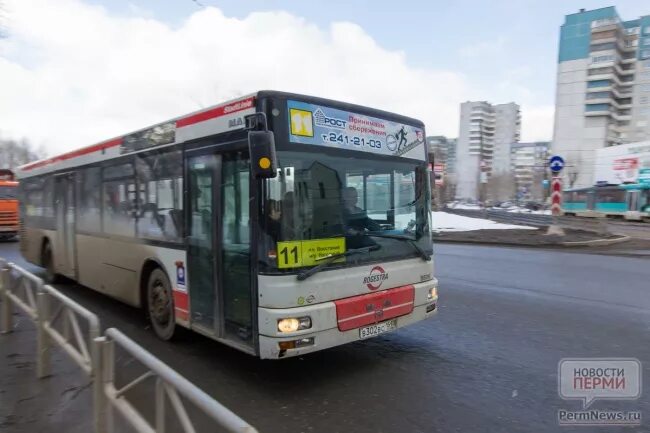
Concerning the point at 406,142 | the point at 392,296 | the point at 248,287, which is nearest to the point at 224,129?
the point at 248,287

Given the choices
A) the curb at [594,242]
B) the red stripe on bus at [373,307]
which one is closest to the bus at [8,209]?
the red stripe on bus at [373,307]

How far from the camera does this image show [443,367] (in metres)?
4.83

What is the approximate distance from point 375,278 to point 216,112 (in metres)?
2.48

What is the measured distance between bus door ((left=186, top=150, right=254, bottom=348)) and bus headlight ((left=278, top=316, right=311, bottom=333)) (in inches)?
15.4

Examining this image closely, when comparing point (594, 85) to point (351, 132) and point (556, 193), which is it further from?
point (351, 132)

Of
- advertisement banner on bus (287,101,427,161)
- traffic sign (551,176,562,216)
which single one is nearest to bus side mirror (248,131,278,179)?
advertisement banner on bus (287,101,427,161)

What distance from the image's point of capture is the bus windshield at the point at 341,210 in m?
4.12

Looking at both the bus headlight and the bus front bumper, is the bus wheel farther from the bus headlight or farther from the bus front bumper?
the bus headlight

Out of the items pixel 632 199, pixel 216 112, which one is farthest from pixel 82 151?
pixel 632 199

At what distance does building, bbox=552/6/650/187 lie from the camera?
328 ft

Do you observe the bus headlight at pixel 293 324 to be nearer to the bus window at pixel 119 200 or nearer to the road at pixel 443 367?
the road at pixel 443 367

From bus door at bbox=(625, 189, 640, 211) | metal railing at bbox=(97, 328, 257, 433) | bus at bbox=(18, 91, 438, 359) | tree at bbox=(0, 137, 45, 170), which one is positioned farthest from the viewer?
tree at bbox=(0, 137, 45, 170)

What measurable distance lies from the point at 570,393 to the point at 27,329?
264 inches

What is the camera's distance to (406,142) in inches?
212
